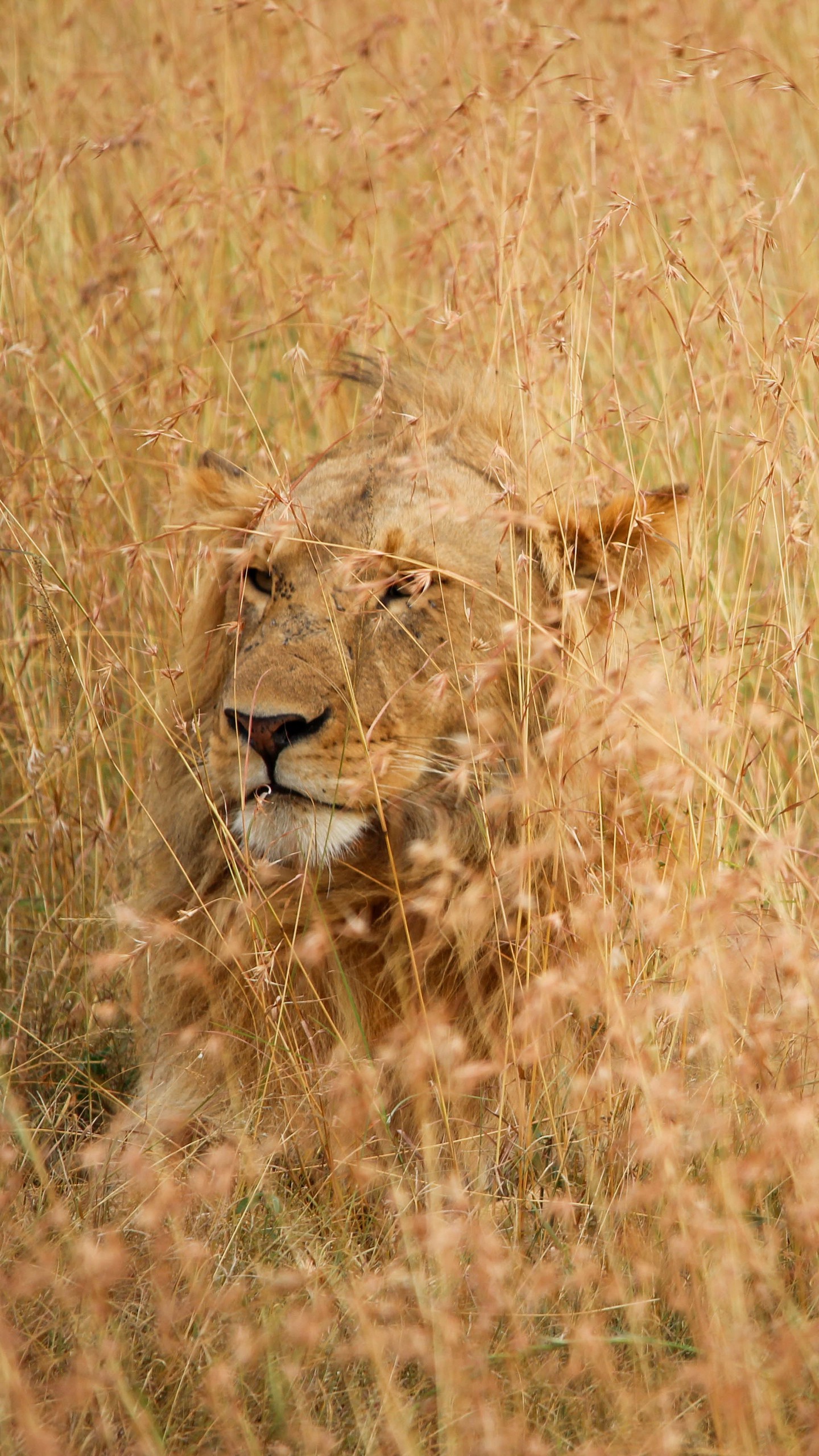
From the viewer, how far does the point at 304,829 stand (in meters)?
2.71

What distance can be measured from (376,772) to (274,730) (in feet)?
0.76

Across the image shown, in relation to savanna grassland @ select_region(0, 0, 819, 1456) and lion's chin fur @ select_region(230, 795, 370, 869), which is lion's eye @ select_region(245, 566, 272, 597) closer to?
savanna grassland @ select_region(0, 0, 819, 1456)

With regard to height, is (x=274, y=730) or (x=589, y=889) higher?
(x=274, y=730)

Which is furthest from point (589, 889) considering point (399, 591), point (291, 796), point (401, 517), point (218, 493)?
point (218, 493)

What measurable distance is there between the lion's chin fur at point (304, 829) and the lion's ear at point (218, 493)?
77 cm

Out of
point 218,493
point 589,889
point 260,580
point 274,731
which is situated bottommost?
point 589,889

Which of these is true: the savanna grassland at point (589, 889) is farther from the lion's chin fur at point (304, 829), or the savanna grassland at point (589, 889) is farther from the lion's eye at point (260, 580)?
the lion's chin fur at point (304, 829)

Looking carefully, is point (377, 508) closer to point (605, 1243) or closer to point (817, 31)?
point (605, 1243)

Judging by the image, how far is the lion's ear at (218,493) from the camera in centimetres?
321

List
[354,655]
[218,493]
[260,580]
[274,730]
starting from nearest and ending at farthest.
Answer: [274,730] → [354,655] → [260,580] → [218,493]

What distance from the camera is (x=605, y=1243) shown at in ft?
7.38

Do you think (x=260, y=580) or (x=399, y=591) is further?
(x=260, y=580)

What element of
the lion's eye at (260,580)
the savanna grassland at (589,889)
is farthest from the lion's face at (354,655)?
the savanna grassland at (589,889)

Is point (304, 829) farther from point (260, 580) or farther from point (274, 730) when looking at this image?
point (260, 580)
